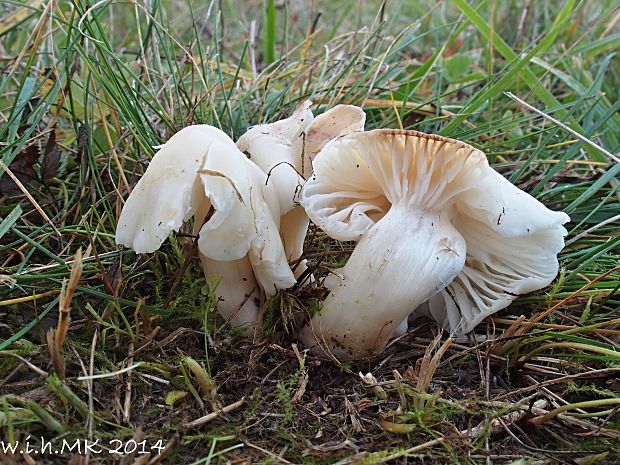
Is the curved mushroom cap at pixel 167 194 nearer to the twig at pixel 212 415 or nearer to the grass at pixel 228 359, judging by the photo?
the grass at pixel 228 359

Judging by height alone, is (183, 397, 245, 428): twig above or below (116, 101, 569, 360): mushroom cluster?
below

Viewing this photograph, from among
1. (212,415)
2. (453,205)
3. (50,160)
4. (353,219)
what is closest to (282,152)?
(353,219)

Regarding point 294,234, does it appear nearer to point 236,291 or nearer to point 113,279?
point 236,291

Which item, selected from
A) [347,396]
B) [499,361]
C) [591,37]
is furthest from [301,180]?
[591,37]

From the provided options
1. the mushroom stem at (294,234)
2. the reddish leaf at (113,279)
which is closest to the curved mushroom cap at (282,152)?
the mushroom stem at (294,234)

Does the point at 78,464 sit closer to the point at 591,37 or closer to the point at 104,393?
the point at 104,393

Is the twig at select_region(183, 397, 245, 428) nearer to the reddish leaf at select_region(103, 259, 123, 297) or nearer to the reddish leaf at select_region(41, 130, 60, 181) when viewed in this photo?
the reddish leaf at select_region(103, 259, 123, 297)

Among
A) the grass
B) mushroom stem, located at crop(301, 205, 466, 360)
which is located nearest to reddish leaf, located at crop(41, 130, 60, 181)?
the grass
